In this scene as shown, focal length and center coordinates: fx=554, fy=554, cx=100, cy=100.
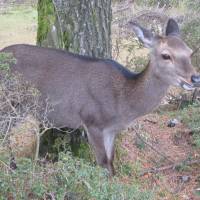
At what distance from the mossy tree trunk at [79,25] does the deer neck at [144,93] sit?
0.77m

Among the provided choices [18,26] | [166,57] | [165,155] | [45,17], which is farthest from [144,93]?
[18,26]

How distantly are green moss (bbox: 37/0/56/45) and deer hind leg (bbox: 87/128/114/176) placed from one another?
5.20ft

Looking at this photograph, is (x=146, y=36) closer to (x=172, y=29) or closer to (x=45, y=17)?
(x=172, y=29)

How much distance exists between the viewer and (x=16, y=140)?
6227mm

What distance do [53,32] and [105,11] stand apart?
745 mm

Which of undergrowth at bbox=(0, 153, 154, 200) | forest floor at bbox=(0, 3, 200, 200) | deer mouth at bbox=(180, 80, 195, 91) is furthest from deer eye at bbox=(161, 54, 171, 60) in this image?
undergrowth at bbox=(0, 153, 154, 200)

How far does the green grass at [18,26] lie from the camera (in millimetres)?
16234

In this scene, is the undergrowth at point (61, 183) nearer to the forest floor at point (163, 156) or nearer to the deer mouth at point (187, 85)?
the deer mouth at point (187, 85)

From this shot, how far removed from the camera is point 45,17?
7449mm

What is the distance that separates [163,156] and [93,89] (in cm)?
162

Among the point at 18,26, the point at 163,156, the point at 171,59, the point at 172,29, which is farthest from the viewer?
the point at 18,26

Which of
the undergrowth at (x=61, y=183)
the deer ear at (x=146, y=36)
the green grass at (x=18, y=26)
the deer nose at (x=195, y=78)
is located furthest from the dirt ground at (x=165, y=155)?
the green grass at (x=18, y=26)

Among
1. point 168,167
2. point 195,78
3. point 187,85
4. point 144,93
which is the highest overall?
point 195,78

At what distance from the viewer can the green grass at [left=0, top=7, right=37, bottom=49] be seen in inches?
639
